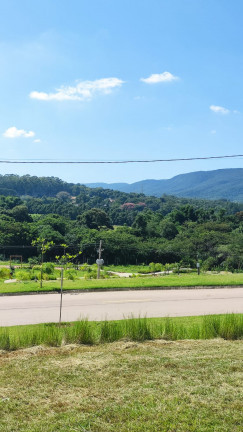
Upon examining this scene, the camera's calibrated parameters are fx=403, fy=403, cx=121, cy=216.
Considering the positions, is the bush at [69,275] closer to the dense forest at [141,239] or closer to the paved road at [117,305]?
the dense forest at [141,239]

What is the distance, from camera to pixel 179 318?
1045 cm

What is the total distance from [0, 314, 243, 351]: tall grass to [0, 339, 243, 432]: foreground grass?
485mm

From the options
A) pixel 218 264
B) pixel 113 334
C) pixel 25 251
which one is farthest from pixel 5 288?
pixel 25 251

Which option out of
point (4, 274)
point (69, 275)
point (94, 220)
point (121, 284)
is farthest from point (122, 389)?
point (94, 220)

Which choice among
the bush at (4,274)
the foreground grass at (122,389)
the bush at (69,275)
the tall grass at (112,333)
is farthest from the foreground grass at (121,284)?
the foreground grass at (122,389)

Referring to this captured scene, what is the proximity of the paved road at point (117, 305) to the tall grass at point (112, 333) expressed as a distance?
215 centimetres

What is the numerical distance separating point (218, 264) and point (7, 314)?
3464 centimetres

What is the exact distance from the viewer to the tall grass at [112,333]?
7.21 meters

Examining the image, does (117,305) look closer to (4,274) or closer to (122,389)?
(122,389)

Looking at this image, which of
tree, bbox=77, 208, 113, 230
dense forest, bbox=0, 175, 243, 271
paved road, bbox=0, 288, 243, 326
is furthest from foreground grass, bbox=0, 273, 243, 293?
tree, bbox=77, 208, 113, 230

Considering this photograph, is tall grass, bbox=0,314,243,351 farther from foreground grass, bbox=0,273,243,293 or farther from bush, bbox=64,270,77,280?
bush, bbox=64,270,77,280

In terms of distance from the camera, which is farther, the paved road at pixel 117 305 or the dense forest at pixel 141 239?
the dense forest at pixel 141 239

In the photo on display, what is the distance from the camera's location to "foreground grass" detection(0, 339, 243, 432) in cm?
413

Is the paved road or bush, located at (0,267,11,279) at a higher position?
the paved road
